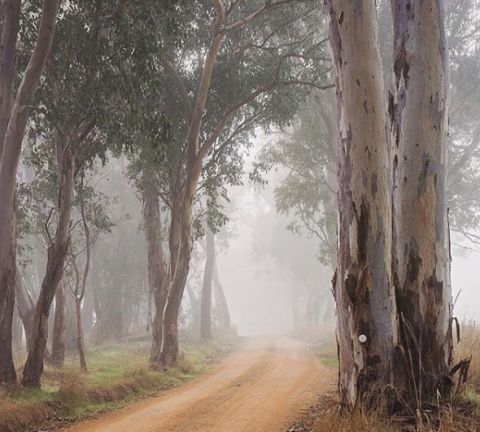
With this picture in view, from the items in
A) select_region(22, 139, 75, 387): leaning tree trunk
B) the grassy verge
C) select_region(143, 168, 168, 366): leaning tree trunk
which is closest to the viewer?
the grassy verge

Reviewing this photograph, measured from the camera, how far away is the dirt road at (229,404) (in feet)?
24.0

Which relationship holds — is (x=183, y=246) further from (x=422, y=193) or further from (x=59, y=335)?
(x=422, y=193)

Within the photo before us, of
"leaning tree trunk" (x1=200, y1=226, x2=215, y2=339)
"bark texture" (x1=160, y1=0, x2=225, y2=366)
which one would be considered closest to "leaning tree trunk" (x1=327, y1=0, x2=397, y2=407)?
"bark texture" (x1=160, y1=0, x2=225, y2=366)

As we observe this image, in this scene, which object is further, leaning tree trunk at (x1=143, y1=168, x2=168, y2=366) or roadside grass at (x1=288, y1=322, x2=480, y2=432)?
leaning tree trunk at (x1=143, y1=168, x2=168, y2=366)

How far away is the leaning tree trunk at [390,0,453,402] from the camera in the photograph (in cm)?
589

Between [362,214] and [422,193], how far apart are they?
878 mm

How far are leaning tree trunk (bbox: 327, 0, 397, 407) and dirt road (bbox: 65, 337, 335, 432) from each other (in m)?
1.91

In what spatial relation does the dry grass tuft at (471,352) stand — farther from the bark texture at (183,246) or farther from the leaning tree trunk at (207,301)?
the leaning tree trunk at (207,301)

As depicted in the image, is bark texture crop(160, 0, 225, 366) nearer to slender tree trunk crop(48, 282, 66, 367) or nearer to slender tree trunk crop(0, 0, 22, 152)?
slender tree trunk crop(48, 282, 66, 367)

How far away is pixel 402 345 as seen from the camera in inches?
232

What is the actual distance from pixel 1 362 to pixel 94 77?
5.87 meters

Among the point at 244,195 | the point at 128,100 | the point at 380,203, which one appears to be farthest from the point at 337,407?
the point at 244,195

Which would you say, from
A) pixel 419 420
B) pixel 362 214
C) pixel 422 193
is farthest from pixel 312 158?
pixel 419 420

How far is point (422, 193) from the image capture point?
6.16 meters
